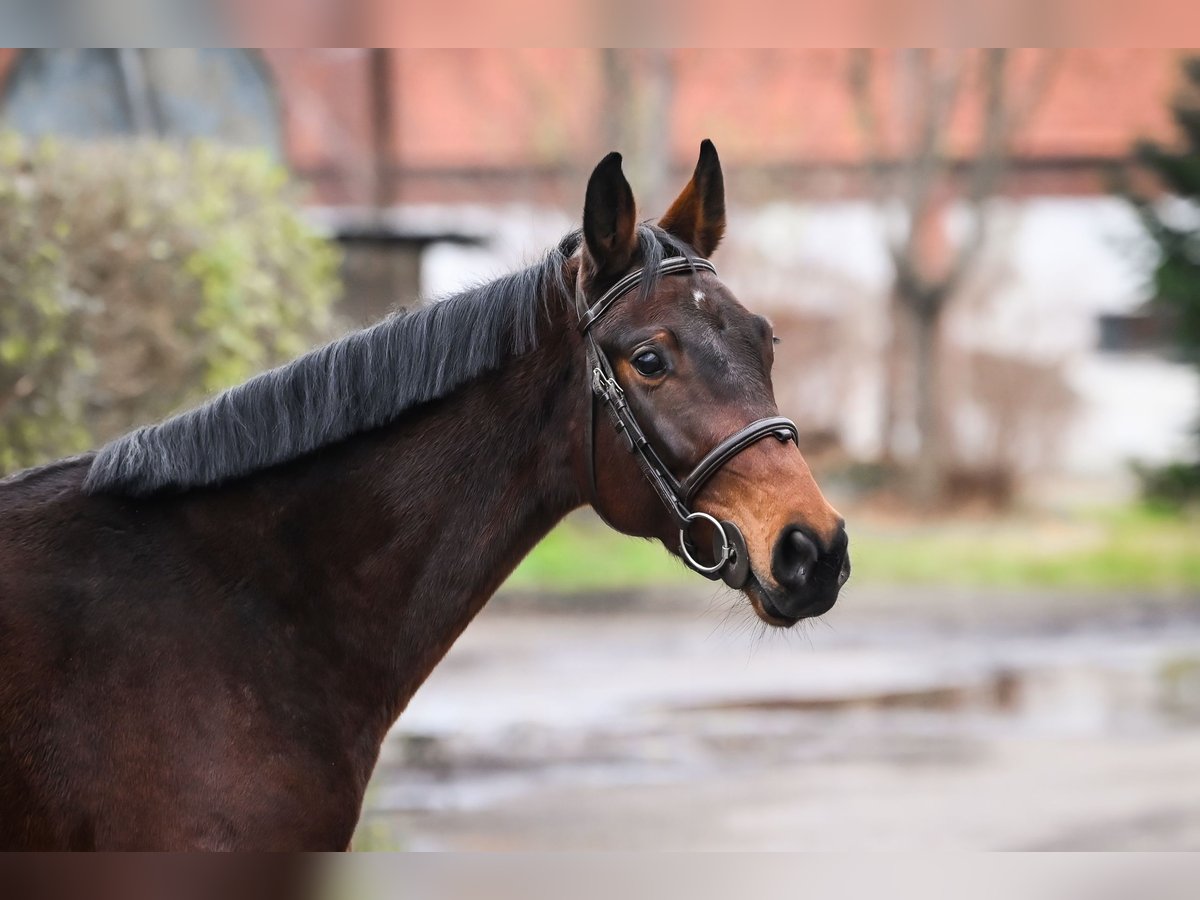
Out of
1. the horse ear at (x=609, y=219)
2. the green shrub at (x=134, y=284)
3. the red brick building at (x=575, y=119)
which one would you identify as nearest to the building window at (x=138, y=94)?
the green shrub at (x=134, y=284)

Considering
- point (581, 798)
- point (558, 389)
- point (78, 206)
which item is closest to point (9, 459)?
point (78, 206)

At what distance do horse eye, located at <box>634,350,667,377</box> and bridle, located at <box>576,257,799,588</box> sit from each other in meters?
0.07

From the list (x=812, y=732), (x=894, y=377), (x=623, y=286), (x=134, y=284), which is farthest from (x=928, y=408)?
(x=623, y=286)

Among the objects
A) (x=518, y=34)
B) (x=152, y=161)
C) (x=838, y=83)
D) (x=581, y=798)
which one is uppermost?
(x=518, y=34)

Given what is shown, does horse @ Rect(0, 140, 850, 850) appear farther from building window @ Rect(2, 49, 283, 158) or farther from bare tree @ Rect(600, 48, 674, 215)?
bare tree @ Rect(600, 48, 674, 215)

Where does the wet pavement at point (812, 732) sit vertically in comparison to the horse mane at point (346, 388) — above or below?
below

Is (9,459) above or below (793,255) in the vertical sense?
above

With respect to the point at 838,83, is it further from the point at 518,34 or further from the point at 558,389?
the point at 558,389

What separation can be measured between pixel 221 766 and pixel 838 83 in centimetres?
1618

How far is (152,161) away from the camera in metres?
6.32

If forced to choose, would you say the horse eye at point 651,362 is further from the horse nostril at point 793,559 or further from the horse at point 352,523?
the horse nostril at point 793,559

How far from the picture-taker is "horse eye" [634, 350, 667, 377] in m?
2.64

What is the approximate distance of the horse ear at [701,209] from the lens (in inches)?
115

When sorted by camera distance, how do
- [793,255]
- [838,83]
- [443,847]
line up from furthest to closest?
[838,83]
[793,255]
[443,847]
